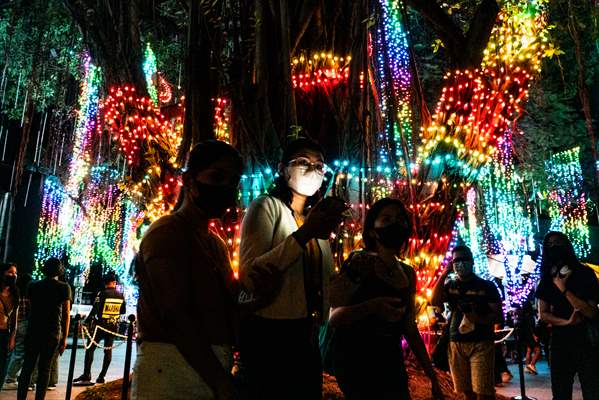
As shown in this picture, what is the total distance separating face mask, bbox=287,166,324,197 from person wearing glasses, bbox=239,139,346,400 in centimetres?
20

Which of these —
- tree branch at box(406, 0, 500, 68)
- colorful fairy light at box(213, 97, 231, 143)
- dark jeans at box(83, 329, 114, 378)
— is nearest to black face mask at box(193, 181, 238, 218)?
colorful fairy light at box(213, 97, 231, 143)

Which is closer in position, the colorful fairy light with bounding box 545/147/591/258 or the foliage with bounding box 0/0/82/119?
the foliage with bounding box 0/0/82/119

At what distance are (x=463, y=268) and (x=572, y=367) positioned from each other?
1.29 meters

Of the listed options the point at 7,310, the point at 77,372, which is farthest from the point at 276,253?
the point at 77,372

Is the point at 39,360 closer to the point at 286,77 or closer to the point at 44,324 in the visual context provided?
the point at 44,324

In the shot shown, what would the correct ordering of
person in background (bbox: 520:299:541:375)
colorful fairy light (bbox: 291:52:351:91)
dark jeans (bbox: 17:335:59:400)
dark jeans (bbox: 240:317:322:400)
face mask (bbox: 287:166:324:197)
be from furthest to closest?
person in background (bbox: 520:299:541:375)
colorful fairy light (bbox: 291:52:351:91)
dark jeans (bbox: 17:335:59:400)
face mask (bbox: 287:166:324:197)
dark jeans (bbox: 240:317:322:400)

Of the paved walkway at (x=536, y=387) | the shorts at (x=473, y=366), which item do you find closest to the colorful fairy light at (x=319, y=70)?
the shorts at (x=473, y=366)

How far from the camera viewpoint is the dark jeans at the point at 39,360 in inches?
239

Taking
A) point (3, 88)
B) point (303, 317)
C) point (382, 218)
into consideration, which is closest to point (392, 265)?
point (382, 218)

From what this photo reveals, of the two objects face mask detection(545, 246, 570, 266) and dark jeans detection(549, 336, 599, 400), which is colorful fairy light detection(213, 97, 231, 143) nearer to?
face mask detection(545, 246, 570, 266)

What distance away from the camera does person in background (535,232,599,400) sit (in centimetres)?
420

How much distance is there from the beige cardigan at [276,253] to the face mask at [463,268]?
8.94 ft

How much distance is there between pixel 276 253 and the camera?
2320 millimetres

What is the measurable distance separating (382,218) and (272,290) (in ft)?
3.29
